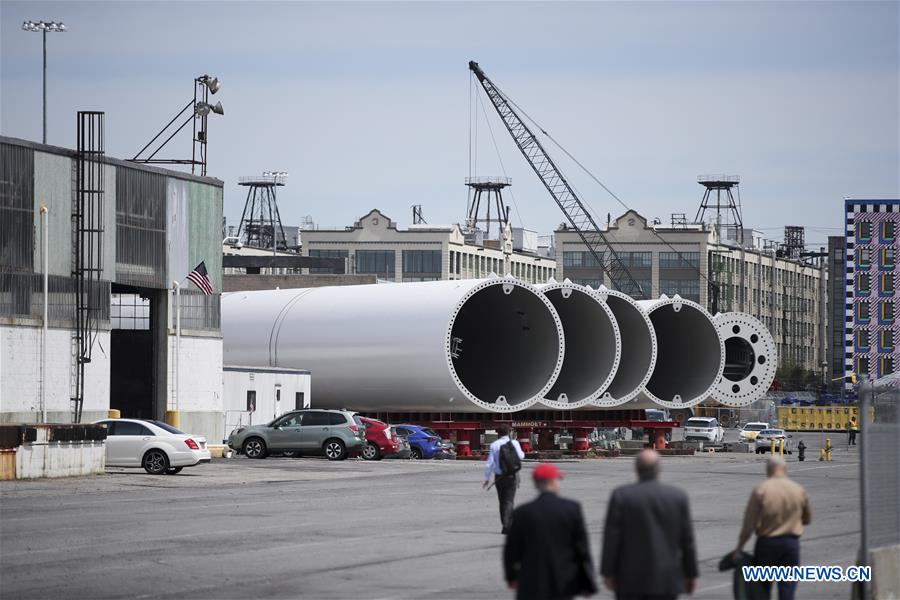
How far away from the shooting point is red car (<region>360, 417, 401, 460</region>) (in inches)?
1743

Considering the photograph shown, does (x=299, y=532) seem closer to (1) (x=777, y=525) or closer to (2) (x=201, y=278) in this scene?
(1) (x=777, y=525)

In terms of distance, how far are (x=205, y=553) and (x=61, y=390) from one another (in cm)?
2179

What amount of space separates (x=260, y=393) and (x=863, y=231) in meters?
51.9

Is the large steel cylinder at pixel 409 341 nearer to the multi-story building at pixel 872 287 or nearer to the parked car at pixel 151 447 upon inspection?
the parked car at pixel 151 447

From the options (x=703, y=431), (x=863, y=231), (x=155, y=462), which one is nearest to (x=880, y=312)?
(x=863, y=231)

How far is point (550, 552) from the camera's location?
33.2 ft

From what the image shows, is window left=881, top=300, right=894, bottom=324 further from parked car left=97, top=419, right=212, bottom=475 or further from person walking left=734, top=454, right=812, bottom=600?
person walking left=734, top=454, right=812, bottom=600

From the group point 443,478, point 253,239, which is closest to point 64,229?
point 443,478

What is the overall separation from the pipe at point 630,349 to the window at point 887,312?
110 feet

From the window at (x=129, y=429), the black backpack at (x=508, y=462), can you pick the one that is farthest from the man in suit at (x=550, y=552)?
the window at (x=129, y=429)

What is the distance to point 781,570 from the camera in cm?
1262

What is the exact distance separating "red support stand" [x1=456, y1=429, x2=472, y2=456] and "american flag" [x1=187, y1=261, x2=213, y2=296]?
11290mm

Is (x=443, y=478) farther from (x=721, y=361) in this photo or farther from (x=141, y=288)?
(x=721, y=361)

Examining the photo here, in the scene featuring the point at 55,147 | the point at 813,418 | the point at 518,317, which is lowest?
the point at 813,418
